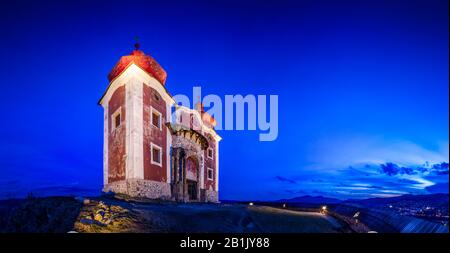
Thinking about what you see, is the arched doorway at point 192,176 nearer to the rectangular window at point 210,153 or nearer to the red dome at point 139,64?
the rectangular window at point 210,153

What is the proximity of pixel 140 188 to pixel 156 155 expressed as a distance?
2529 mm

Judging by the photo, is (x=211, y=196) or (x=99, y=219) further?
(x=211, y=196)

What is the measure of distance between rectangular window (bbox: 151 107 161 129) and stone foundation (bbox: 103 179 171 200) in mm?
3158

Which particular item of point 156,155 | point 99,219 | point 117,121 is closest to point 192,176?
point 156,155

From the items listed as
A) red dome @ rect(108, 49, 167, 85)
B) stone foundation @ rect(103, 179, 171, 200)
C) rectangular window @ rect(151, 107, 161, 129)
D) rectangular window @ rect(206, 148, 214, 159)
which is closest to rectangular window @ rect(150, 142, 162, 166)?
stone foundation @ rect(103, 179, 171, 200)

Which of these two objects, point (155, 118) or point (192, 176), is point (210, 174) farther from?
point (155, 118)

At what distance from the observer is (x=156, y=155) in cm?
1494

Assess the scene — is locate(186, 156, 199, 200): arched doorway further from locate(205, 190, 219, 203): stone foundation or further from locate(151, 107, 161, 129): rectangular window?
locate(151, 107, 161, 129): rectangular window

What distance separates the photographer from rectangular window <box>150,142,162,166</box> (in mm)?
14491

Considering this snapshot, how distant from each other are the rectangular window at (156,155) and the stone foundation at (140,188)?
1.09 m
